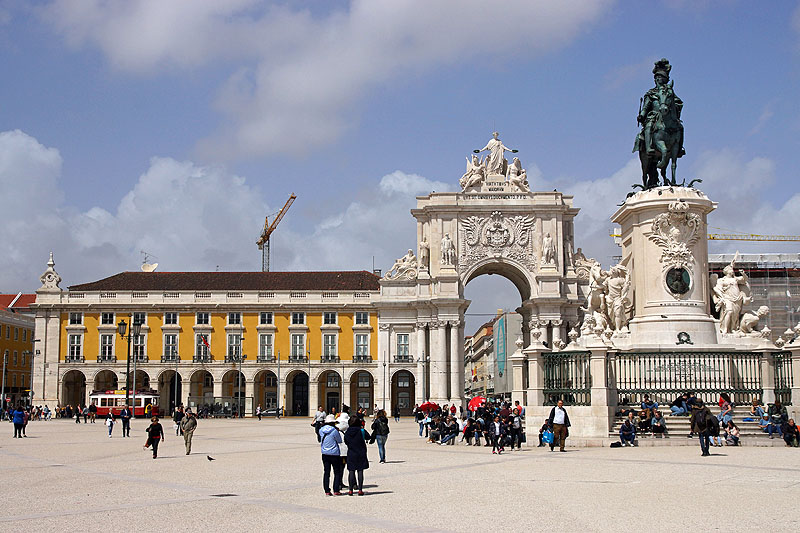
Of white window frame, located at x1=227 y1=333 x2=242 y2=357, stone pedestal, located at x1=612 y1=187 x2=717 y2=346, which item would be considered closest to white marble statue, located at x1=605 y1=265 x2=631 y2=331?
stone pedestal, located at x1=612 y1=187 x2=717 y2=346

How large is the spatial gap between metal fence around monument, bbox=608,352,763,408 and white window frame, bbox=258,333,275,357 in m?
58.7

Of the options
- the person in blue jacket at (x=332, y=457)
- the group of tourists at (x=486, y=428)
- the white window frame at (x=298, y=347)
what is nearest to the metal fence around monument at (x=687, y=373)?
the group of tourists at (x=486, y=428)

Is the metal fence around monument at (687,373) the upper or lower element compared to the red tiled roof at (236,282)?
lower

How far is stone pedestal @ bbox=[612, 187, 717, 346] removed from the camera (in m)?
24.4

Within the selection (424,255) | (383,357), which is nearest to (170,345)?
(383,357)

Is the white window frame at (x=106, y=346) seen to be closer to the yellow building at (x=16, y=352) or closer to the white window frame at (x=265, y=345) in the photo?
the yellow building at (x=16, y=352)

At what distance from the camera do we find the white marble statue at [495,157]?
264 feet

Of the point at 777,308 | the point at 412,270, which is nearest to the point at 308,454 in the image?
the point at 777,308

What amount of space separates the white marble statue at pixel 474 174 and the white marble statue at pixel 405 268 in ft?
24.4

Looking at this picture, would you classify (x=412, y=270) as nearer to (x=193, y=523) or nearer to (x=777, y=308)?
(x=777, y=308)

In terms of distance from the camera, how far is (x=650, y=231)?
25.0 m

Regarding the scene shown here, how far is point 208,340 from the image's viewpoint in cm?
8106

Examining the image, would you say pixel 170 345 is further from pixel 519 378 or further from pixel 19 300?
pixel 519 378

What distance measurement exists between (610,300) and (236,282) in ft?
A: 206
